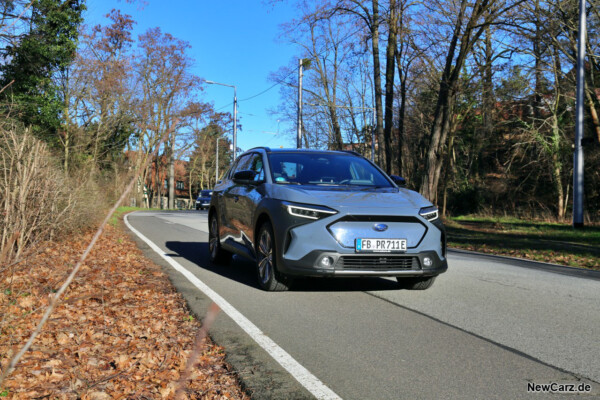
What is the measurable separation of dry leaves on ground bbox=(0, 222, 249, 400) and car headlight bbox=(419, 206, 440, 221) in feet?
9.24

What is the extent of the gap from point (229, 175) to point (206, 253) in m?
2.22

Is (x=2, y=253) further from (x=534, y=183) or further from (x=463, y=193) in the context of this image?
(x=463, y=193)

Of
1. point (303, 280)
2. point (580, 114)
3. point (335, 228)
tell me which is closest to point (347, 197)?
point (335, 228)

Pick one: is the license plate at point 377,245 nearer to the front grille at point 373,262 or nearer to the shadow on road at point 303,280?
the front grille at point 373,262

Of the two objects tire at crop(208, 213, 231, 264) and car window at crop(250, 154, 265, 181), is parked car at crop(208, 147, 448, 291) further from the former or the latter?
tire at crop(208, 213, 231, 264)

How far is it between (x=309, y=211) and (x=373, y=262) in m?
0.89

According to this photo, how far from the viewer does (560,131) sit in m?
27.3

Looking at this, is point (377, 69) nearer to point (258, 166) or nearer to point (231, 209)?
point (231, 209)

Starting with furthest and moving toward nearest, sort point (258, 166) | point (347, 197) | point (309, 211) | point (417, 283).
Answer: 1. point (258, 166)
2. point (417, 283)
3. point (347, 197)
4. point (309, 211)

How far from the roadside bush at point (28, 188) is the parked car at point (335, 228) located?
2.39 meters

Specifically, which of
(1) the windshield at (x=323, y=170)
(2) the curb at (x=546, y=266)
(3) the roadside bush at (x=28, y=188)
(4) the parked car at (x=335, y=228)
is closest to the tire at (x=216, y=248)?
(4) the parked car at (x=335, y=228)

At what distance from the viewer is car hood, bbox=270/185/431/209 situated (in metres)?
6.01

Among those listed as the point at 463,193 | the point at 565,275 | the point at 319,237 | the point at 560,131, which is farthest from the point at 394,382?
the point at 463,193

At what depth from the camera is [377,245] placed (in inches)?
231
